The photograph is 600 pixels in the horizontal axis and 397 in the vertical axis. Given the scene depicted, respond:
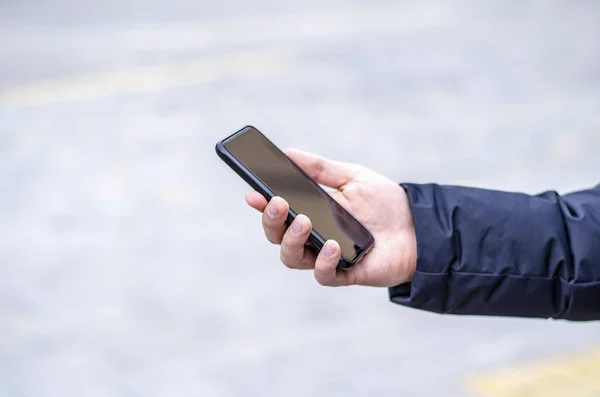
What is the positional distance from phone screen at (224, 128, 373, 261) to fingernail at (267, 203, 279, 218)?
101mm

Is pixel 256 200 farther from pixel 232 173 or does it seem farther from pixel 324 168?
pixel 232 173

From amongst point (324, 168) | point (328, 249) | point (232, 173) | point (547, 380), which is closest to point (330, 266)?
point (328, 249)

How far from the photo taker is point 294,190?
1819 millimetres

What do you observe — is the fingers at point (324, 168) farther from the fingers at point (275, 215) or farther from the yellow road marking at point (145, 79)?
the yellow road marking at point (145, 79)

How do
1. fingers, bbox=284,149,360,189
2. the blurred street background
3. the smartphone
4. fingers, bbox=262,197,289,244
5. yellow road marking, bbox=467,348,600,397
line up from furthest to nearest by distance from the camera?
the blurred street background → yellow road marking, bbox=467,348,600,397 → fingers, bbox=284,149,360,189 → the smartphone → fingers, bbox=262,197,289,244

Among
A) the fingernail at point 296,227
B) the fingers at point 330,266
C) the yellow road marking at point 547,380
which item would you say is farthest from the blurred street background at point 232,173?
the fingernail at point 296,227

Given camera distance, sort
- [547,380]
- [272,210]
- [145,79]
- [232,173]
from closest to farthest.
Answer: [272,210] → [547,380] → [232,173] → [145,79]

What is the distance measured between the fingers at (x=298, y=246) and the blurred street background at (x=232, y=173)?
804 millimetres

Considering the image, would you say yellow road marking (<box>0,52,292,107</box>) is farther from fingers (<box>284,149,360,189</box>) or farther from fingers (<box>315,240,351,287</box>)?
fingers (<box>315,240,351,287</box>)

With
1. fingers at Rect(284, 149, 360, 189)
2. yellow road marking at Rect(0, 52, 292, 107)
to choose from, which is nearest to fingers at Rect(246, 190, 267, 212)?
fingers at Rect(284, 149, 360, 189)

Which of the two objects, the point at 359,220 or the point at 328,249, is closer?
the point at 328,249

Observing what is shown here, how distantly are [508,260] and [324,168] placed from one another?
59 cm

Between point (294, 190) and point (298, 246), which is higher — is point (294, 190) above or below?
above

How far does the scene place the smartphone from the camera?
1.74 metres
